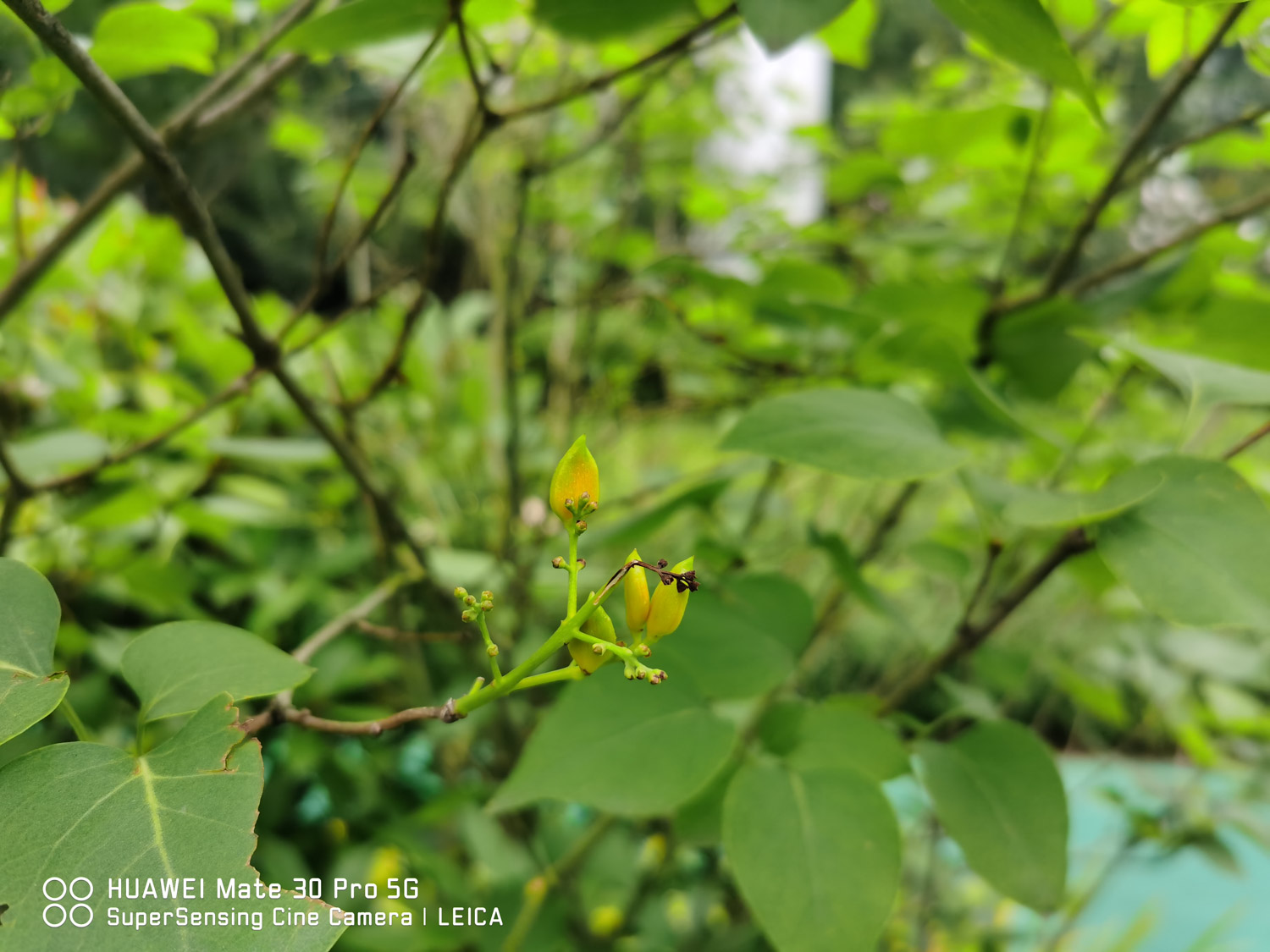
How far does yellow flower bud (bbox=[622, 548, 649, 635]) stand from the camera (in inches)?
6.7

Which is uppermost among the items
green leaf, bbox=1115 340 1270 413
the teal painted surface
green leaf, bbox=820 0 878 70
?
green leaf, bbox=820 0 878 70

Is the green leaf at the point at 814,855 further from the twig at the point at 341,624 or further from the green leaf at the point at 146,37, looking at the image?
the green leaf at the point at 146,37

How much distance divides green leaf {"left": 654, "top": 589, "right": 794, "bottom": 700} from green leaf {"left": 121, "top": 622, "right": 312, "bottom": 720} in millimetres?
135

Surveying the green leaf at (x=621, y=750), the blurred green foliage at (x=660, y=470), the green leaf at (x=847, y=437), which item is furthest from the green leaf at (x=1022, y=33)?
the green leaf at (x=621, y=750)

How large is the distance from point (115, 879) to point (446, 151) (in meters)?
0.92

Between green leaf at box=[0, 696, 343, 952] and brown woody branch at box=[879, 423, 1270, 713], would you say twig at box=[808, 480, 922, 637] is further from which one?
green leaf at box=[0, 696, 343, 952]

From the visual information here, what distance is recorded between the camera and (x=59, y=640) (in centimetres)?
49

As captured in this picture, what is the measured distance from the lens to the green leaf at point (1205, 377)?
267 mm

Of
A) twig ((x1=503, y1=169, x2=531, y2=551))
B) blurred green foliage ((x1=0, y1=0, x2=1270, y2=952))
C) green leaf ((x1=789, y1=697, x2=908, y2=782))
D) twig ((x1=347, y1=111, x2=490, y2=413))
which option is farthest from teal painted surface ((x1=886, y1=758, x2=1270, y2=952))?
twig ((x1=347, y1=111, x2=490, y2=413))

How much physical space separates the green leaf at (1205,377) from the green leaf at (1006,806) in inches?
5.2

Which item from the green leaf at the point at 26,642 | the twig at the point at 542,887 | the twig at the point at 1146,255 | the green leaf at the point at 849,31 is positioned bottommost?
the twig at the point at 542,887

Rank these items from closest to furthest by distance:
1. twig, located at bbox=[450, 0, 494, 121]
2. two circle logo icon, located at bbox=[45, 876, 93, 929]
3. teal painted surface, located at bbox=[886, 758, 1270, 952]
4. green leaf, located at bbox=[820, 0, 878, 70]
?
two circle logo icon, located at bbox=[45, 876, 93, 929] < twig, located at bbox=[450, 0, 494, 121] < green leaf, located at bbox=[820, 0, 878, 70] < teal painted surface, located at bbox=[886, 758, 1270, 952]

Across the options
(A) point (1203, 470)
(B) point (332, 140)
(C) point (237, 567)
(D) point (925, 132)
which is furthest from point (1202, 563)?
(B) point (332, 140)

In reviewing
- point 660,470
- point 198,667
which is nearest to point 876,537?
point 660,470
